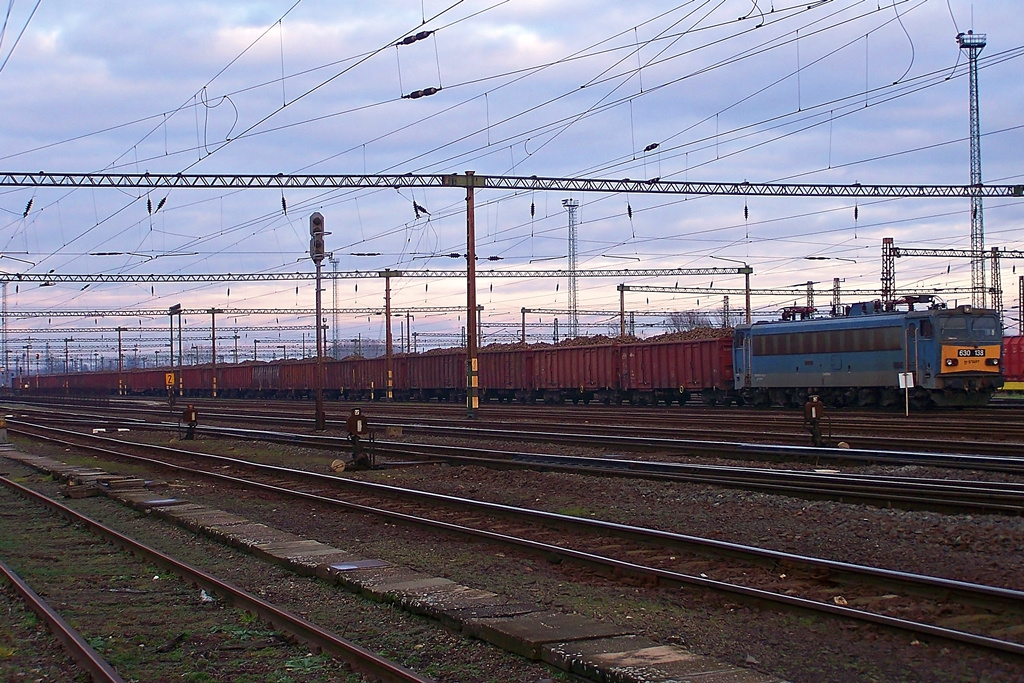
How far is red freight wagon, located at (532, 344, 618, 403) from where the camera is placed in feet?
152

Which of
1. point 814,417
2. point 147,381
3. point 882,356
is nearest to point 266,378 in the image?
point 147,381

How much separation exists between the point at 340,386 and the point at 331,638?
62563mm

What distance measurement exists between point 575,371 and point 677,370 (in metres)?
6.64

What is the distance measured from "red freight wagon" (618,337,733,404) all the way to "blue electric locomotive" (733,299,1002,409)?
8.55 ft

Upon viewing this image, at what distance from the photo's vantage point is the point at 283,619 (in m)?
8.16

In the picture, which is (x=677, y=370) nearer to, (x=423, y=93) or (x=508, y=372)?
(x=508, y=372)

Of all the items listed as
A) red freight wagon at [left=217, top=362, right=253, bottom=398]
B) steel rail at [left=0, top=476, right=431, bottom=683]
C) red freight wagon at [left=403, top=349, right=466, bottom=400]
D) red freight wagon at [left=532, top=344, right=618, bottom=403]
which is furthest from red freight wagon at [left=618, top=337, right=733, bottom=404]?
red freight wagon at [left=217, top=362, right=253, bottom=398]

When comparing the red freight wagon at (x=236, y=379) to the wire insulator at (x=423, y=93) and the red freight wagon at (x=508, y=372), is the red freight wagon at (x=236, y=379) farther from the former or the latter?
the wire insulator at (x=423, y=93)

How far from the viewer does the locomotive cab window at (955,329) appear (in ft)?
103

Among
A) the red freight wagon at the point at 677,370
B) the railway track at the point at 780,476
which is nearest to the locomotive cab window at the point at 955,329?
the red freight wagon at the point at 677,370

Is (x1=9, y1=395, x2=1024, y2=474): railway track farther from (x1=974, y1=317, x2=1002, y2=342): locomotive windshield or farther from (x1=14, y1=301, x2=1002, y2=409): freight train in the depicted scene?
(x1=974, y1=317, x2=1002, y2=342): locomotive windshield

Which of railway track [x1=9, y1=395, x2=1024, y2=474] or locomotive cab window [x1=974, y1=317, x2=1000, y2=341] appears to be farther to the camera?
locomotive cab window [x1=974, y1=317, x2=1000, y2=341]

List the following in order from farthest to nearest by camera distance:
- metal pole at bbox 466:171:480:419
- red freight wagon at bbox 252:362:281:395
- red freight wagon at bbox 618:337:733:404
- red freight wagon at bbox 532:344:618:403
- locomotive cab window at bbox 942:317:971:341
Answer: red freight wagon at bbox 252:362:281:395
red freight wagon at bbox 532:344:618:403
red freight wagon at bbox 618:337:733:404
metal pole at bbox 466:171:480:419
locomotive cab window at bbox 942:317:971:341

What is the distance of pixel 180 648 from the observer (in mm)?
7668
